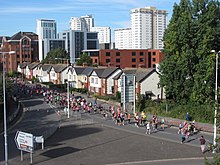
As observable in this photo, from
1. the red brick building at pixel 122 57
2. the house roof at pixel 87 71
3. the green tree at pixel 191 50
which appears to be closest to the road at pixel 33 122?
the green tree at pixel 191 50

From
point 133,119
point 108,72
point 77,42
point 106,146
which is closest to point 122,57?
point 108,72

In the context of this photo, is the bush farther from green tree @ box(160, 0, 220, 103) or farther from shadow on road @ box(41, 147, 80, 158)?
shadow on road @ box(41, 147, 80, 158)

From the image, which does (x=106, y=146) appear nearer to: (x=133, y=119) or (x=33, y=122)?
(x=133, y=119)

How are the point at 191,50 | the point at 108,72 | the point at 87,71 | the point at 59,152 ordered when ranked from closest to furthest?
the point at 59,152, the point at 191,50, the point at 108,72, the point at 87,71

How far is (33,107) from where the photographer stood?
166 ft

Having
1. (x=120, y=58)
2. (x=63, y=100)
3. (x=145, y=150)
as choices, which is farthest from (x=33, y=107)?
(x=120, y=58)

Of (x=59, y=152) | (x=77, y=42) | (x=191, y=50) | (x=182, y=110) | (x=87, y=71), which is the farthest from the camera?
(x=77, y=42)

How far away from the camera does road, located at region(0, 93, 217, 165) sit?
22562 mm

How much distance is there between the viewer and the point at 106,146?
26359 millimetres

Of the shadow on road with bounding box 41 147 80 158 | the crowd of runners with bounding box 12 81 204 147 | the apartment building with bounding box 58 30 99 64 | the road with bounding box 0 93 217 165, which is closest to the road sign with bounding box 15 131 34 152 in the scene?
the road with bounding box 0 93 217 165

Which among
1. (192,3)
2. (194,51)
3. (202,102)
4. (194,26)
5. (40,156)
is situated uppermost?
(192,3)

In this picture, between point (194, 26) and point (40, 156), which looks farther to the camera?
point (194, 26)

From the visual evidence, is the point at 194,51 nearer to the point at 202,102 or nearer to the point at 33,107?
the point at 202,102

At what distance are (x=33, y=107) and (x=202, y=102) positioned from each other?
83.5 ft
